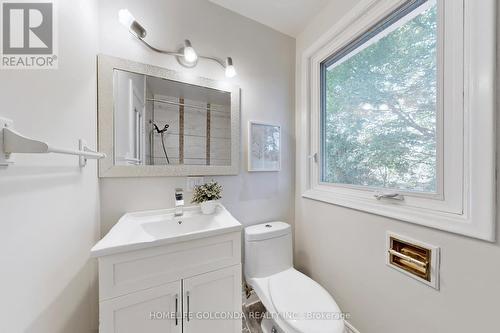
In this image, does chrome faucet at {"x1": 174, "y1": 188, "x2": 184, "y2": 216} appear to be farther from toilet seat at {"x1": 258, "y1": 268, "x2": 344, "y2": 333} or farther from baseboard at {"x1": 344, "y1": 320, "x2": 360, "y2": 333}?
baseboard at {"x1": 344, "y1": 320, "x2": 360, "y2": 333}

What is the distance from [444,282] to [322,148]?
1.01 meters

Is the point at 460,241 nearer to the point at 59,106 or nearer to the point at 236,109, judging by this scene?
the point at 236,109

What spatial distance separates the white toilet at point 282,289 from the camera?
910 millimetres

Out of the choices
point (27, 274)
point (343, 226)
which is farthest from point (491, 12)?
point (27, 274)

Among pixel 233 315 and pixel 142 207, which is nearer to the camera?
pixel 233 315

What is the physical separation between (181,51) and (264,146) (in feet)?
2.98

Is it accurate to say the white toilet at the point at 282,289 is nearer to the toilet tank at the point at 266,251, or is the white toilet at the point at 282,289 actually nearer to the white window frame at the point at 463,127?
the toilet tank at the point at 266,251

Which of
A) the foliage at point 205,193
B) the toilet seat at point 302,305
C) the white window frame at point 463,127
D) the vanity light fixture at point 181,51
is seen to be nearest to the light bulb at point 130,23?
the vanity light fixture at point 181,51

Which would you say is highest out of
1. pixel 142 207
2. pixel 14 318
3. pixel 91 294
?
pixel 142 207

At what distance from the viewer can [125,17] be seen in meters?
1.00

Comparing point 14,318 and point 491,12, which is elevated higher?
point 491,12

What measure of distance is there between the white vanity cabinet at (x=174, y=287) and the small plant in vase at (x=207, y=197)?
297mm

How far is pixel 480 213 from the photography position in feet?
2.20

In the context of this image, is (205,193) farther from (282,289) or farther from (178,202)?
(282,289)
